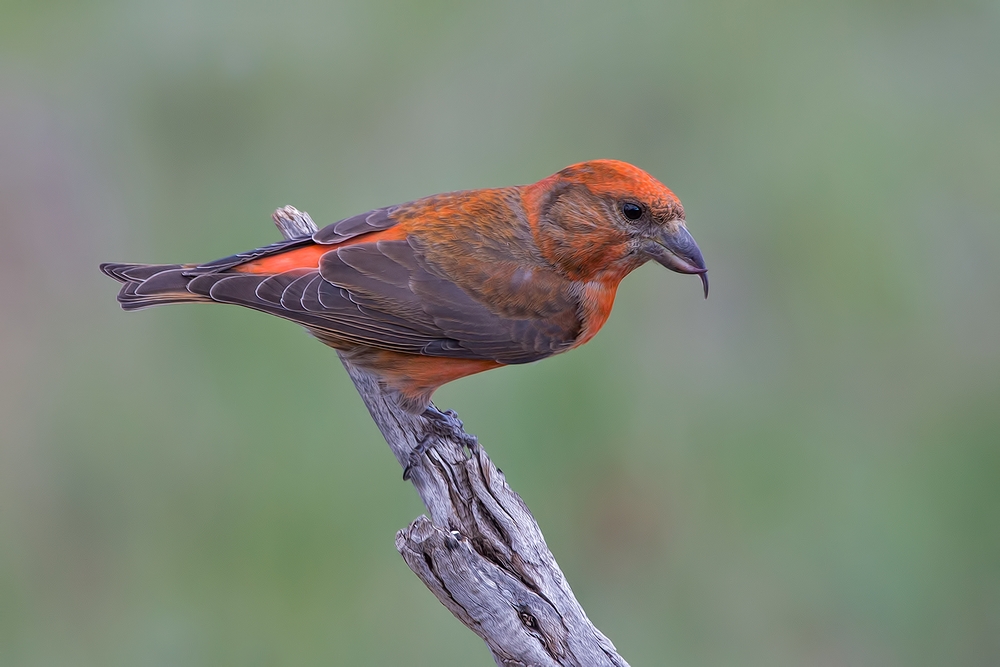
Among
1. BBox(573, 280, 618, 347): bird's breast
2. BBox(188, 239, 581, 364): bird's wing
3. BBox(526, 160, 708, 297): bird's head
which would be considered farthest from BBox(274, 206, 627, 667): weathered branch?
BBox(526, 160, 708, 297): bird's head

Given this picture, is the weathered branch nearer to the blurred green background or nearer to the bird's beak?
the bird's beak

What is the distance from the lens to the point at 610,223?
4094 mm

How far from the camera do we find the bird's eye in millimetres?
4027

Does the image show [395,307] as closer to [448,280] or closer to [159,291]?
[448,280]

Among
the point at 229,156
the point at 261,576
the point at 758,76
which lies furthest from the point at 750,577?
the point at 229,156

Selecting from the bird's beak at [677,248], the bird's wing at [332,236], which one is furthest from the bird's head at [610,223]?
the bird's wing at [332,236]

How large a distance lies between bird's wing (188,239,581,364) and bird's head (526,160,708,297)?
22 centimetres

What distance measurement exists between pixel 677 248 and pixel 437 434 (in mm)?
1297

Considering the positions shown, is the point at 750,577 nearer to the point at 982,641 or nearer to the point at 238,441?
the point at 982,641

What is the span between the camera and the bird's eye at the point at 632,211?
4027 mm

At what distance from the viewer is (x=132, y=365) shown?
5723 mm

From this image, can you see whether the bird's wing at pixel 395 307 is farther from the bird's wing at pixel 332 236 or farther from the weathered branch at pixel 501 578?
the weathered branch at pixel 501 578

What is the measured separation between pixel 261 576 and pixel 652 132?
11.9ft

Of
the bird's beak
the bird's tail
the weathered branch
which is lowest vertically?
the weathered branch
